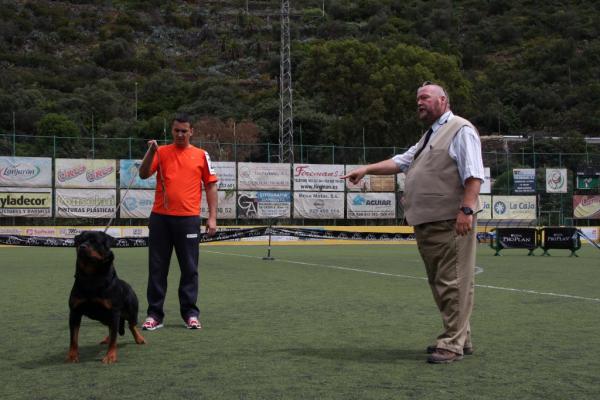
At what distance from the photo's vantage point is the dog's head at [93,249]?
548 cm

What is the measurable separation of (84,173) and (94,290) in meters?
31.8

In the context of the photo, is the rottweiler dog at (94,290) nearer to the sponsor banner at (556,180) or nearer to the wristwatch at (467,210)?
the wristwatch at (467,210)

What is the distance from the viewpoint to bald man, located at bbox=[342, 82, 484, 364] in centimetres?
553

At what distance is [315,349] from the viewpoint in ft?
19.9

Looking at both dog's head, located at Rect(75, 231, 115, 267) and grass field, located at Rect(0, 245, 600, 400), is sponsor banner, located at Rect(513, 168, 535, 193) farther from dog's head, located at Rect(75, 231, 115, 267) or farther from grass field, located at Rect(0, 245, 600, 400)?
dog's head, located at Rect(75, 231, 115, 267)

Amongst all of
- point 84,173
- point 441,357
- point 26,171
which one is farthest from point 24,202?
point 441,357

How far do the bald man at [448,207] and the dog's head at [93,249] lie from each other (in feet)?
6.60

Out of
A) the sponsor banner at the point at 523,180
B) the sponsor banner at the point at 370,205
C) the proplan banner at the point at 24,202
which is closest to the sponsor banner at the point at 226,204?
the sponsor banner at the point at 370,205

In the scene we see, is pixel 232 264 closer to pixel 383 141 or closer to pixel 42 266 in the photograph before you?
pixel 42 266

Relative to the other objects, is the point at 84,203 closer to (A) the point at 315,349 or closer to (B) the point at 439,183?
(A) the point at 315,349

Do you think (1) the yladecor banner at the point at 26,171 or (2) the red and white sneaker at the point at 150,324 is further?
(1) the yladecor banner at the point at 26,171

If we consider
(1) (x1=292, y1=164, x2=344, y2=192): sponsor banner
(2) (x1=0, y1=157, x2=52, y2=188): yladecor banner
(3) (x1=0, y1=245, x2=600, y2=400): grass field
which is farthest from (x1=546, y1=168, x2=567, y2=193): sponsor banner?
(3) (x1=0, y1=245, x2=600, y2=400): grass field

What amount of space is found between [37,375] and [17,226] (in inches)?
1197

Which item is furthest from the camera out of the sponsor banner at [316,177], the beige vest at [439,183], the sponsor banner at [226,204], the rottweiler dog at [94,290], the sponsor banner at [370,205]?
the sponsor banner at [370,205]
